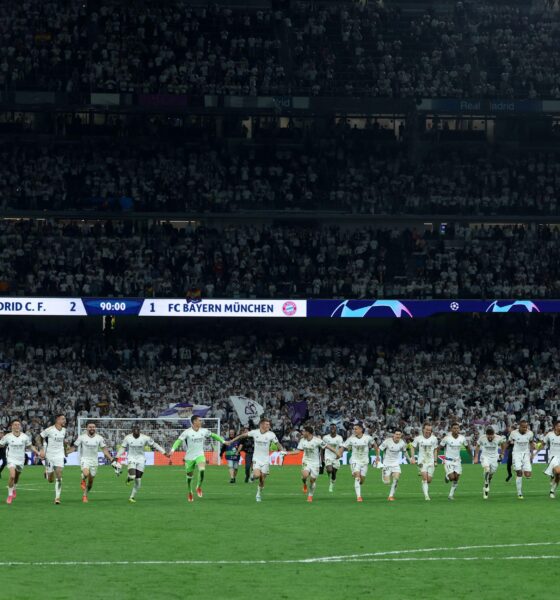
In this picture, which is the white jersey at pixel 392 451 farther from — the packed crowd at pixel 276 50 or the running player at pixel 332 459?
the packed crowd at pixel 276 50

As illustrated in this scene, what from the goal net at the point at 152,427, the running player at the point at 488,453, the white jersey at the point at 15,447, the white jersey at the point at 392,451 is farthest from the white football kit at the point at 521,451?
the goal net at the point at 152,427

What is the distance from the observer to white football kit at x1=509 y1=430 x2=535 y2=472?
120 ft

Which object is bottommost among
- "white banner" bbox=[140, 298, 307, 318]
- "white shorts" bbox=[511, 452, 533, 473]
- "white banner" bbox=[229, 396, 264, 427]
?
"white shorts" bbox=[511, 452, 533, 473]

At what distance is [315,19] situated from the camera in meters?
77.4

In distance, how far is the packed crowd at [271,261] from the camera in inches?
2625

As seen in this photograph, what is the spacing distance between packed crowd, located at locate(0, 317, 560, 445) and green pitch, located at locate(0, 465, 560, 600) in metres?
23.2

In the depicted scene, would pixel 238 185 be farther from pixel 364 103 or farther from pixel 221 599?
pixel 221 599

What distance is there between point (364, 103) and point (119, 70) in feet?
45.4

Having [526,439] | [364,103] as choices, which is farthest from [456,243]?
[526,439]

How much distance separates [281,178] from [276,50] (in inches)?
303

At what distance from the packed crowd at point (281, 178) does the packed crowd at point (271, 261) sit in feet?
4.56

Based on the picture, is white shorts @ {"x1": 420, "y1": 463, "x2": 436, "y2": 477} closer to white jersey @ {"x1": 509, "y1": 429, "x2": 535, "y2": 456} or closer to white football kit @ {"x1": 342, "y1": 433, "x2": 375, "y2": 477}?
white football kit @ {"x1": 342, "y1": 433, "x2": 375, "y2": 477}

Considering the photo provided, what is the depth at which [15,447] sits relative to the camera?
33.3 meters

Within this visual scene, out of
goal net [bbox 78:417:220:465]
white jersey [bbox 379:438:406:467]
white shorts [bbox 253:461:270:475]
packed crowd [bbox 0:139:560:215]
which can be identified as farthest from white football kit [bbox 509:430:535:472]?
packed crowd [bbox 0:139:560:215]
